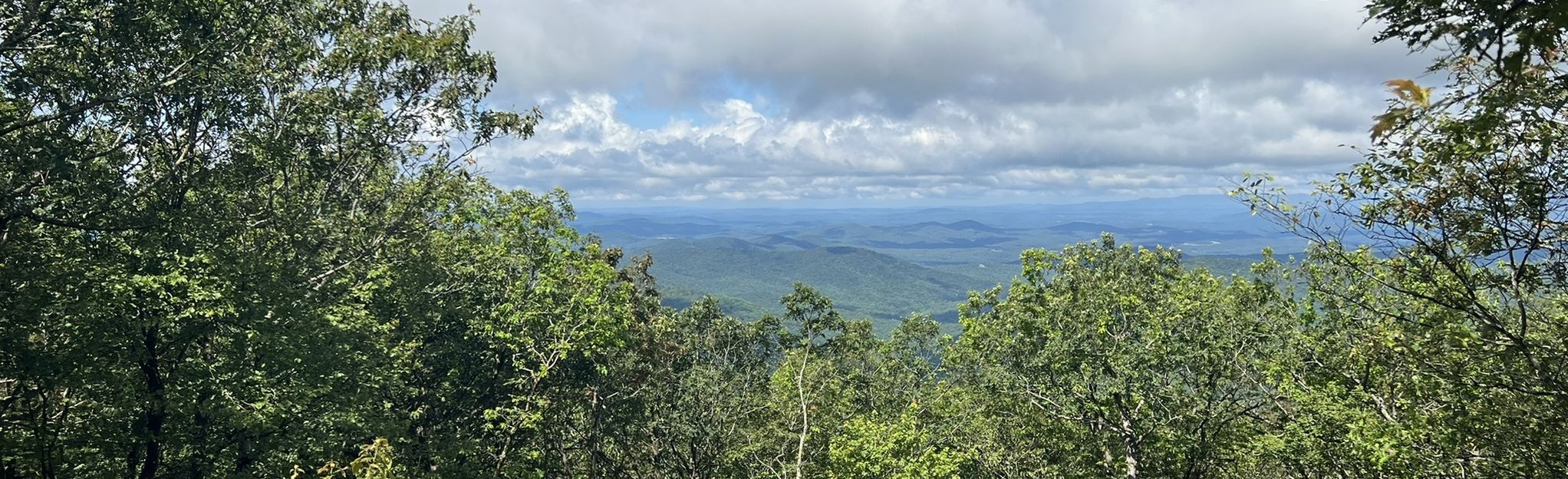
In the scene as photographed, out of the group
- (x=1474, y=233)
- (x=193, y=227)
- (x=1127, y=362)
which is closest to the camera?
(x=1474, y=233)

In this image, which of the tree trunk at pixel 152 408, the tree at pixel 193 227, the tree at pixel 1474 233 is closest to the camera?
the tree at pixel 1474 233

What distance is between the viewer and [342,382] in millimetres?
15773

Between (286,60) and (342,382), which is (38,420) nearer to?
(342,382)

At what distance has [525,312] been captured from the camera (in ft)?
62.3

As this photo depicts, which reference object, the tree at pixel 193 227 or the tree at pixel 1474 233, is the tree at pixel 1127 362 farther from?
the tree at pixel 193 227

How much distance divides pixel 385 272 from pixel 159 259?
6551mm

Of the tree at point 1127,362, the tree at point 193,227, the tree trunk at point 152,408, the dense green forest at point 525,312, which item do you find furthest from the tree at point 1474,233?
the tree trunk at point 152,408

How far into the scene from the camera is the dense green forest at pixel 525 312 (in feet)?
27.0

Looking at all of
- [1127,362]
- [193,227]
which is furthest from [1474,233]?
[193,227]

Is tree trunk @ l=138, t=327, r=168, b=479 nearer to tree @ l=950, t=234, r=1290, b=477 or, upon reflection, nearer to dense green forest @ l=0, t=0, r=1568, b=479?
Result: dense green forest @ l=0, t=0, r=1568, b=479

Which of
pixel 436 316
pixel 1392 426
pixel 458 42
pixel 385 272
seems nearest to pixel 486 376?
pixel 436 316

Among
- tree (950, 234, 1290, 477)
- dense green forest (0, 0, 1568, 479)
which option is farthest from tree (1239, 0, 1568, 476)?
tree (950, 234, 1290, 477)

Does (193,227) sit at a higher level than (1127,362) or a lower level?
higher

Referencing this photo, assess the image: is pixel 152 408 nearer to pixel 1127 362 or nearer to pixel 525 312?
pixel 525 312
